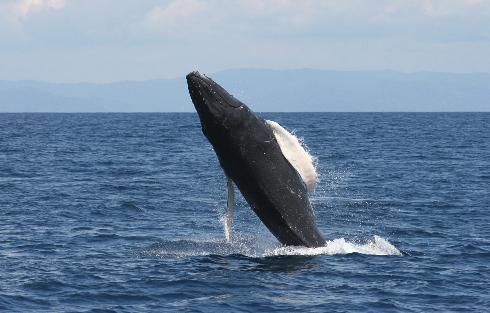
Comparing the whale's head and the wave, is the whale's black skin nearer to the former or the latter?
the whale's head

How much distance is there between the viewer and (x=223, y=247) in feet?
73.4

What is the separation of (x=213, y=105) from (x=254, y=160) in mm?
1502

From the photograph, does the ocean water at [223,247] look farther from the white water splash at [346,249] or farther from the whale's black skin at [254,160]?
the whale's black skin at [254,160]

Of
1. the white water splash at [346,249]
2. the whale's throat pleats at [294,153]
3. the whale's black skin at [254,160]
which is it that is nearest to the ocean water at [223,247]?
the white water splash at [346,249]

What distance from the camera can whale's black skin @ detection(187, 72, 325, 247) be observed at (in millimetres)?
18828

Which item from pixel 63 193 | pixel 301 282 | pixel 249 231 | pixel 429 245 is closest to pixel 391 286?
pixel 301 282

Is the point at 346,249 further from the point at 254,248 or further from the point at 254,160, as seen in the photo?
the point at 254,160

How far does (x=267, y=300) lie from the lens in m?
16.9

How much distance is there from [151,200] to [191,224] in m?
6.25

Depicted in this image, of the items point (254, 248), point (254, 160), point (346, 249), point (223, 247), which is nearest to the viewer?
point (254, 160)

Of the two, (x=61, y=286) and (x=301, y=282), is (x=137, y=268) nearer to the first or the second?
(x=61, y=286)

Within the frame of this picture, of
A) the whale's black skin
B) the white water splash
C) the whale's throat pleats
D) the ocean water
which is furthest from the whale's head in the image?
the white water splash

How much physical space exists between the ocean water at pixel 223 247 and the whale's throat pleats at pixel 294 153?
175 cm

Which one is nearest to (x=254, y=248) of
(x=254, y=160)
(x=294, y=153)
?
(x=294, y=153)
